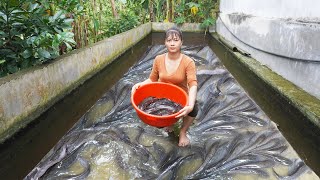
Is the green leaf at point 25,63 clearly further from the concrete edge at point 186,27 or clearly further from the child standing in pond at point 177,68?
the concrete edge at point 186,27

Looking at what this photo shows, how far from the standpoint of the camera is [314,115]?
2.56m

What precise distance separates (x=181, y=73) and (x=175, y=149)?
2.54ft

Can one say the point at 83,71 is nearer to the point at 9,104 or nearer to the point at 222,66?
the point at 9,104

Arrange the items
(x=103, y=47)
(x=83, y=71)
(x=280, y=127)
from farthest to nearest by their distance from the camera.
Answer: (x=103, y=47) < (x=83, y=71) < (x=280, y=127)

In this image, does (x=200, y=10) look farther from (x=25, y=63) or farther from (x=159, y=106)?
(x=25, y=63)

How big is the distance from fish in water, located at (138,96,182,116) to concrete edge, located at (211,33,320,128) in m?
1.19

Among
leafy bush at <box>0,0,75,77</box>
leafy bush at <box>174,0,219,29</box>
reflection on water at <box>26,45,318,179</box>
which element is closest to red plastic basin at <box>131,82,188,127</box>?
reflection on water at <box>26,45,318,179</box>

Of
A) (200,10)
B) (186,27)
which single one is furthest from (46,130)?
(200,10)

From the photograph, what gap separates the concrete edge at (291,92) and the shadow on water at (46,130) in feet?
7.70

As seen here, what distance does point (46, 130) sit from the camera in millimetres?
2877

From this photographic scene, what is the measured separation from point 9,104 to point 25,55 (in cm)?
65

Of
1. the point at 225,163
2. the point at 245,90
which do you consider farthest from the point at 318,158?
the point at 245,90

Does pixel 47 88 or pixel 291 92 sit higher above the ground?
pixel 47 88

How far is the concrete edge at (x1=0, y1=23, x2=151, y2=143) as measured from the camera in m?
2.31
